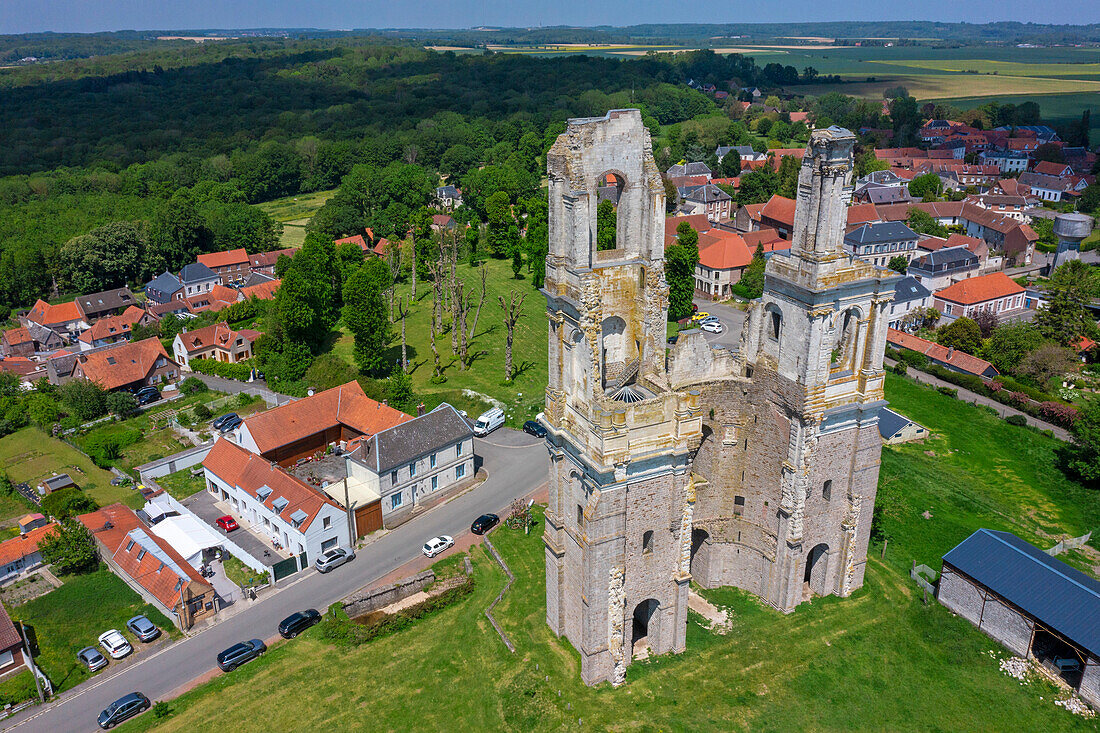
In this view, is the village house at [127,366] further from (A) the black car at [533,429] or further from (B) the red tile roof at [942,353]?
(B) the red tile roof at [942,353]

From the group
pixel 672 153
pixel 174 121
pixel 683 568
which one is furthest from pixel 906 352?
pixel 174 121

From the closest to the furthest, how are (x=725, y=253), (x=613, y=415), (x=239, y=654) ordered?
(x=613, y=415) < (x=239, y=654) < (x=725, y=253)

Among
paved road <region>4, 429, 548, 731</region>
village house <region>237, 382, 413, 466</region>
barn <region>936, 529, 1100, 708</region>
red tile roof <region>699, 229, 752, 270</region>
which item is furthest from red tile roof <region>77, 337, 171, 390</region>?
barn <region>936, 529, 1100, 708</region>

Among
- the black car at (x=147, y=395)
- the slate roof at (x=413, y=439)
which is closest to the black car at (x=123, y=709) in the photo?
the slate roof at (x=413, y=439)

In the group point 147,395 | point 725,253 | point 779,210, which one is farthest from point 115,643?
point 779,210

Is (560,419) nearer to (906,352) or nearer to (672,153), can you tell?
(906,352)

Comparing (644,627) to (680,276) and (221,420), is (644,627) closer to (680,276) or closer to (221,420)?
(221,420)
